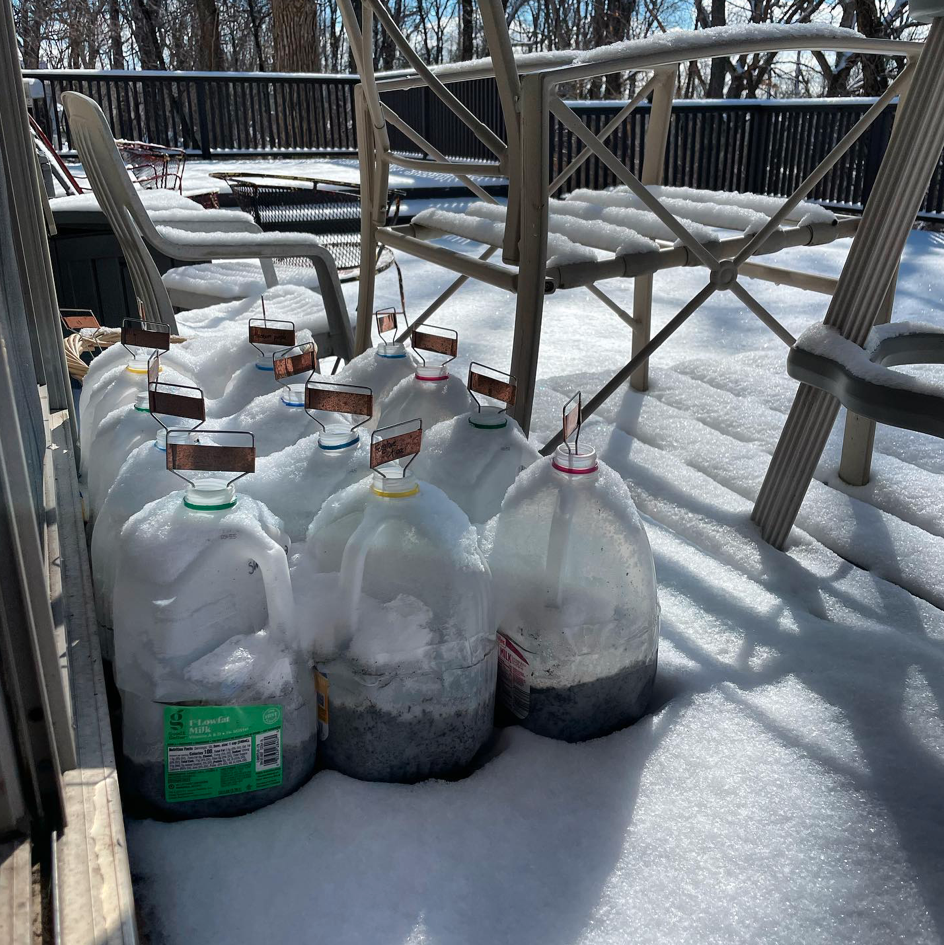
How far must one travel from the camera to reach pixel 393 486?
0.88m

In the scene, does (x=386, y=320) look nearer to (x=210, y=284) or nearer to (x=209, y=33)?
(x=210, y=284)

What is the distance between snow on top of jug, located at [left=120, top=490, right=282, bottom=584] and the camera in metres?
0.82

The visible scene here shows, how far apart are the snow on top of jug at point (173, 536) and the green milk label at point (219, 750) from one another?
0.14 meters

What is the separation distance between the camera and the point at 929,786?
3.26ft

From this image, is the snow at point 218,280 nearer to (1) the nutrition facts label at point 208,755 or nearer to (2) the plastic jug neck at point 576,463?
(2) the plastic jug neck at point 576,463

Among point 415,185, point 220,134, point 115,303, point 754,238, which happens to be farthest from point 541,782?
point 220,134

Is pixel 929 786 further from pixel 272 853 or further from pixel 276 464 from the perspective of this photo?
pixel 276 464

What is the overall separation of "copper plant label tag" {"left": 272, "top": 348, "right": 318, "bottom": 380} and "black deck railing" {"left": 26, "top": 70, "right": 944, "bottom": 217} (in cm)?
607

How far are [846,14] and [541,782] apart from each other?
12251mm

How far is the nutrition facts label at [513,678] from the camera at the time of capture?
1007 mm

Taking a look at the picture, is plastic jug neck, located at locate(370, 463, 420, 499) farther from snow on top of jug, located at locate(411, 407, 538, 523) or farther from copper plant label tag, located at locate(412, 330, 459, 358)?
copper plant label tag, located at locate(412, 330, 459, 358)

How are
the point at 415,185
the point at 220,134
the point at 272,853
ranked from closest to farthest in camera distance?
the point at 272,853, the point at 415,185, the point at 220,134

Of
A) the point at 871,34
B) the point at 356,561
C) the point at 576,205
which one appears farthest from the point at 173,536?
the point at 871,34

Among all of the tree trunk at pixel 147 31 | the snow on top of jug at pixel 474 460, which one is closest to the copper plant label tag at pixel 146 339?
the snow on top of jug at pixel 474 460
